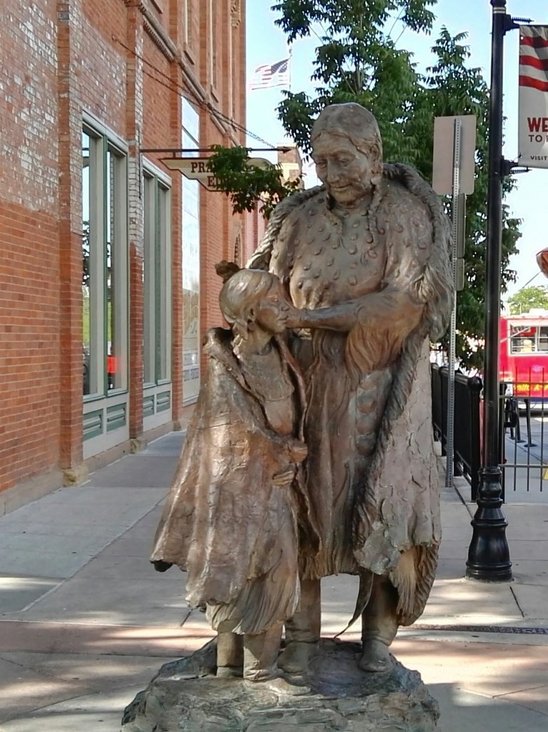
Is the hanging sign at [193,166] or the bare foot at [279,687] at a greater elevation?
the hanging sign at [193,166]

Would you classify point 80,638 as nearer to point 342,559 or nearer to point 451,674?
point 451,674

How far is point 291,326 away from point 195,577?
3.06 feet

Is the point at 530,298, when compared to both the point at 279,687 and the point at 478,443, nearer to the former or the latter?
the point at 478,443

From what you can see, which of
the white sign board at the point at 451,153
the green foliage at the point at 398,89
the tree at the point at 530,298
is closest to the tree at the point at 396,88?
the green foliage at the point at 398,89

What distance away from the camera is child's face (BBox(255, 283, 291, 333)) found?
335 centimetres

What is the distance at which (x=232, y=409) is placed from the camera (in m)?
3.35

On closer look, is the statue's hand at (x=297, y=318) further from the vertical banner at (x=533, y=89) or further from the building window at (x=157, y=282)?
the building window at (x=157, y=282)

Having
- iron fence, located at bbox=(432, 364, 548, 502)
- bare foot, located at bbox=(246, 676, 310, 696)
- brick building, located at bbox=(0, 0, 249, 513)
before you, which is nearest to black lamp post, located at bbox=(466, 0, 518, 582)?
iron fence, located at bbox=(432, 364, 548, 502)

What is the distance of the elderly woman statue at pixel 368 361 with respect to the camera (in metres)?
3.51

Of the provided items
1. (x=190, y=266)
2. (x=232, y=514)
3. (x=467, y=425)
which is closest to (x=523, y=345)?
(x=190, y=266)

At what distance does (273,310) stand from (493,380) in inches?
189

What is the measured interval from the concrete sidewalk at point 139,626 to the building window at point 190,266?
32.6 feet

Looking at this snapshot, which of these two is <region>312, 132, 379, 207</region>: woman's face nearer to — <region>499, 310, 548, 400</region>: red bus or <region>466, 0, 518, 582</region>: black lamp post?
<region>466, 0, 518, 582</region>: black lamp post

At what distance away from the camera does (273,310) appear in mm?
3357
